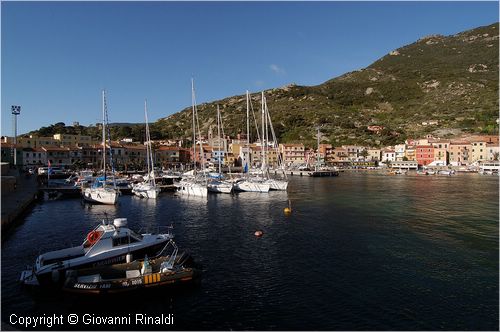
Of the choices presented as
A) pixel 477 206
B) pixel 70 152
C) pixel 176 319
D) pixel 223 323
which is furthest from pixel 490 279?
pixel 70 152

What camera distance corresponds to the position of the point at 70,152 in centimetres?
12162

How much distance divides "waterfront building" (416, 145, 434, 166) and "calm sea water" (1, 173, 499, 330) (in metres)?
115

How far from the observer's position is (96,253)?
74.7 ft

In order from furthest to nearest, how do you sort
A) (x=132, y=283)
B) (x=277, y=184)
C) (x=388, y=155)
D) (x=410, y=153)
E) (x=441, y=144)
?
1. (x=388, y=155)
2. (x=410, y=153)
3. (x=441, y=144)
4. (x=277, y=184)
5. (x=132, y=283)

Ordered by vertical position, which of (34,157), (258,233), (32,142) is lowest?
(258,233)

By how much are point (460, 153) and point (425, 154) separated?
13.2m

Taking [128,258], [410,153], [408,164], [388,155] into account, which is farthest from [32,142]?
[410,153]

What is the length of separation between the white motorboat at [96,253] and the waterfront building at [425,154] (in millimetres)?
147061

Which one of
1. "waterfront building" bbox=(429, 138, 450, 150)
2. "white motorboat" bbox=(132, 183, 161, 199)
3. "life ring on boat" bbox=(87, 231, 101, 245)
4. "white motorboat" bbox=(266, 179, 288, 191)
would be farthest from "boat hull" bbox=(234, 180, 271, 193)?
"waterfront building" bbox=(429, 138, 450, 150)

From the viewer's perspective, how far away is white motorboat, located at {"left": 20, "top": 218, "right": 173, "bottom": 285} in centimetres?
2047

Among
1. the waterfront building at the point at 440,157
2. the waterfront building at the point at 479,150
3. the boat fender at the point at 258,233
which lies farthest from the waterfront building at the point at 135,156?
the waterfront building at the point at 479,150

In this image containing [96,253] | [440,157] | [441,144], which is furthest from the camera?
[441,144]

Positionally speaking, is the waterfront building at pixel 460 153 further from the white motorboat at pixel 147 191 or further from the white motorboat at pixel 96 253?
the white motorboat at pixel 96 253

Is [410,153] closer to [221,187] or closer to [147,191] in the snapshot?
[221,187]
